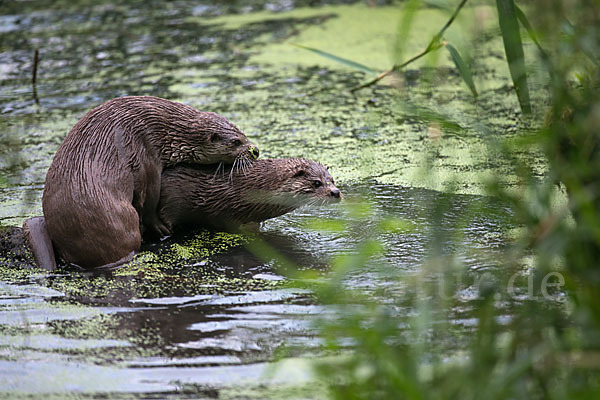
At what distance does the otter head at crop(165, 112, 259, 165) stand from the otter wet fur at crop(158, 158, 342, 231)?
7 cm

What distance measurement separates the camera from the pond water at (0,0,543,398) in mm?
2502

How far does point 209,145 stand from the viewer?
12.5 feet

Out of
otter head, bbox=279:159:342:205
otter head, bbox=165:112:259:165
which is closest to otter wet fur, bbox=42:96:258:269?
otter head, bbox=165:112:259:165

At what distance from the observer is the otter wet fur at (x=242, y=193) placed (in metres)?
3.78

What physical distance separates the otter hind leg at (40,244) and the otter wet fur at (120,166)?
0.13 ft

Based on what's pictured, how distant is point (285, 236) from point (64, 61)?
3549mm

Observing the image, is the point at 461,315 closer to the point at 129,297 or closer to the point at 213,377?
the point at 213,377

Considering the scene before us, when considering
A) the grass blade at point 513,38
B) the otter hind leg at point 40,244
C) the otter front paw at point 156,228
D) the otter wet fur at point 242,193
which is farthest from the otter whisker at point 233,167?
the grass blade at point 513,38

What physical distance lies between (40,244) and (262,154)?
165 centimetres

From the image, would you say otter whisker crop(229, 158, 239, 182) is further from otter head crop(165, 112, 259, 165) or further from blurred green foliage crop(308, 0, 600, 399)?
blurred green foliage crop(308, 0, 600, 399)

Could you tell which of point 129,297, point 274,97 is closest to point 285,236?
point 129,297

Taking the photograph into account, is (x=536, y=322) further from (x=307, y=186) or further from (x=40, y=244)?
(x=40, y=244)

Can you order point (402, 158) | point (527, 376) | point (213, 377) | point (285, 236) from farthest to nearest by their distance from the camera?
1. point (402, 158)
2. point (285, 236)
3. point (213, 377)
4. point (527, 376)

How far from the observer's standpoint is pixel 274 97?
18.5ft
